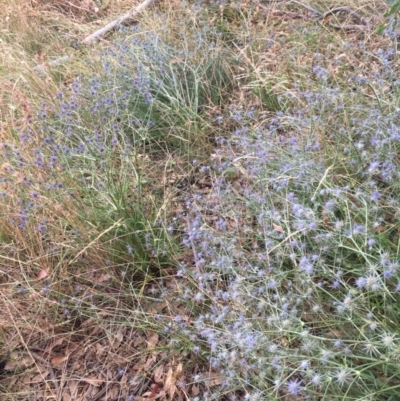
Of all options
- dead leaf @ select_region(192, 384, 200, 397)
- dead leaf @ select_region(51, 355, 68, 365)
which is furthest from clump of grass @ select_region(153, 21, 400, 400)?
dead leaf @ select_region(51, 355, 68, 365)

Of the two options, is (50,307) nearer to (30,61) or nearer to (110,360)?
(110,360)

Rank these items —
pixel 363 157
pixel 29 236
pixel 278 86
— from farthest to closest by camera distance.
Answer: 1. pixel 278 86
2. pixel 29 236
3. pixel 363 157

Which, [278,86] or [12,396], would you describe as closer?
[12,396]

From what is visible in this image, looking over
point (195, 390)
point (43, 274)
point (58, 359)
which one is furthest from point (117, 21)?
point (195, 390)

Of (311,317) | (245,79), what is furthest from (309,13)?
(311,317)

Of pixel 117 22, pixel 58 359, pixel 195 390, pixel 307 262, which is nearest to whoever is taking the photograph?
pixel 307 262

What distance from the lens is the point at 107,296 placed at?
240 centimetres

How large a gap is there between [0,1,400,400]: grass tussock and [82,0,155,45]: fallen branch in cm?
121

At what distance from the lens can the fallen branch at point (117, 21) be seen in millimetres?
4895

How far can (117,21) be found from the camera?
16.1ft

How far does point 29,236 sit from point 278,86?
1.93 meters

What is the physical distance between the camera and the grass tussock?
1.76 meters

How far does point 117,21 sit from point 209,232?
3439 millimetres

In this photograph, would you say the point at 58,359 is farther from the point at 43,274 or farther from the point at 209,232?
the point at 209,232
